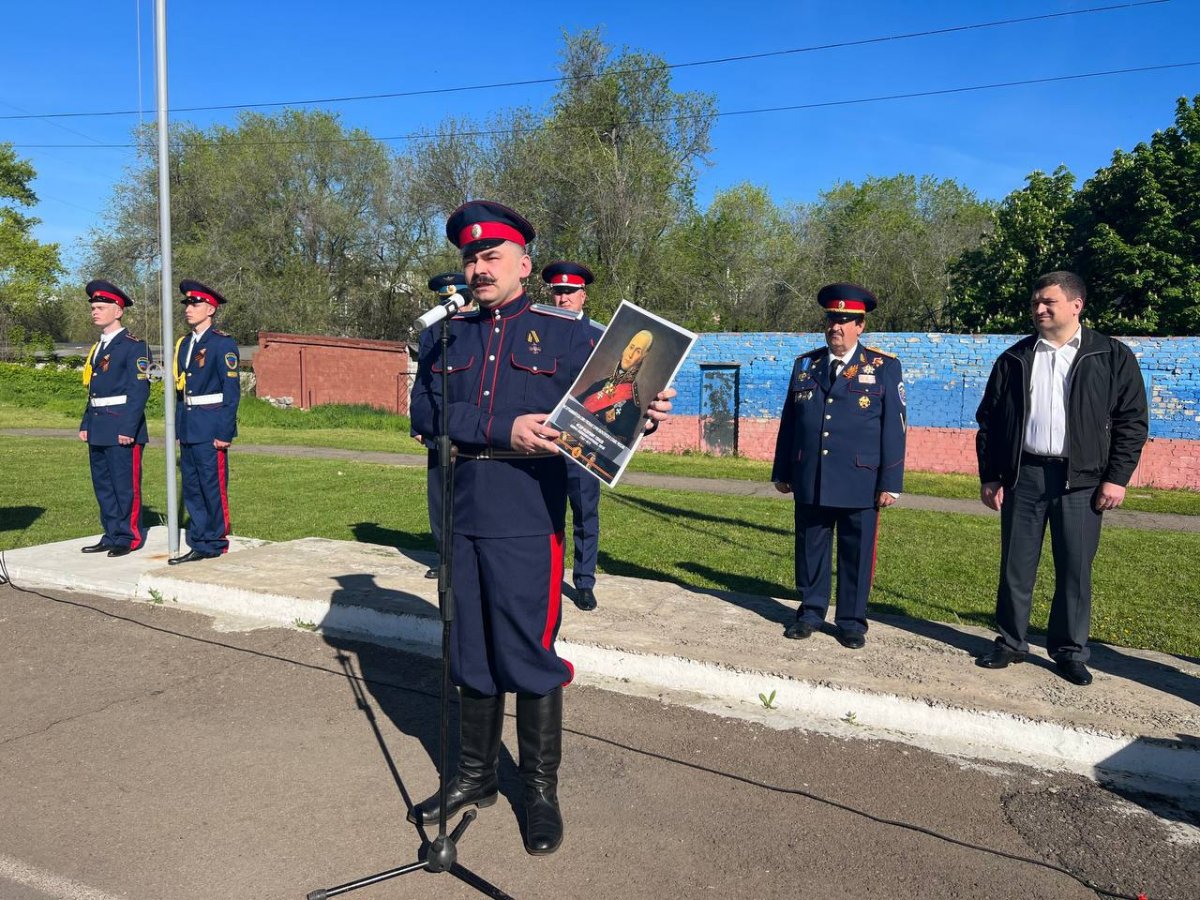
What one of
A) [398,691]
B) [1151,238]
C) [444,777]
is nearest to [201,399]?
[398,691]

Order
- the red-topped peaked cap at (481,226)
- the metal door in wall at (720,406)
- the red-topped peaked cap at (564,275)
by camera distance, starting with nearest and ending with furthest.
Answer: the red-topped peaked cap at (481,226)
the red-topped peaked cap at (564,275)
the metal door in wall at (720,406)

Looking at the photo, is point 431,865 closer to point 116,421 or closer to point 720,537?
point 116,421

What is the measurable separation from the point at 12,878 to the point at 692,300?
34498mm

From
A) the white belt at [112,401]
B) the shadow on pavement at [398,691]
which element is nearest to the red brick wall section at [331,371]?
the white belt at [112,401]

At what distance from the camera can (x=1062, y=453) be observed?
15.7 ft

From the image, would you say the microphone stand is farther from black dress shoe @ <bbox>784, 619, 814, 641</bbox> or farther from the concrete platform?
black dress shoe @ <bbox>784, 619, 814, 641</bbox>

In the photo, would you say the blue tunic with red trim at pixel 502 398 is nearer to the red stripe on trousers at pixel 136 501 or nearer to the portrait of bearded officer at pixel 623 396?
the portrait of bearded officer at pixel 623 396

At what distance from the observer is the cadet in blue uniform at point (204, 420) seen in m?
7.50

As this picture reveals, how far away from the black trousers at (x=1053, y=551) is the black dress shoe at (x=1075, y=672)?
27 mm

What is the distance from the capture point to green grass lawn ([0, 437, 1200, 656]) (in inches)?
287

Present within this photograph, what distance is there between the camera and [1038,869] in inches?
127

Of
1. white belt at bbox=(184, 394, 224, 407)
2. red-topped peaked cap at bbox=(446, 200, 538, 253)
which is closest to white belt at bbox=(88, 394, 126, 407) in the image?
white belt at bbox=(184, 394, 224, 407)

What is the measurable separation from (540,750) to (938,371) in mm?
16764

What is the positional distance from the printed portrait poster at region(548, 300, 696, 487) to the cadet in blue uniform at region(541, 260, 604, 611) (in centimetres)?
248
